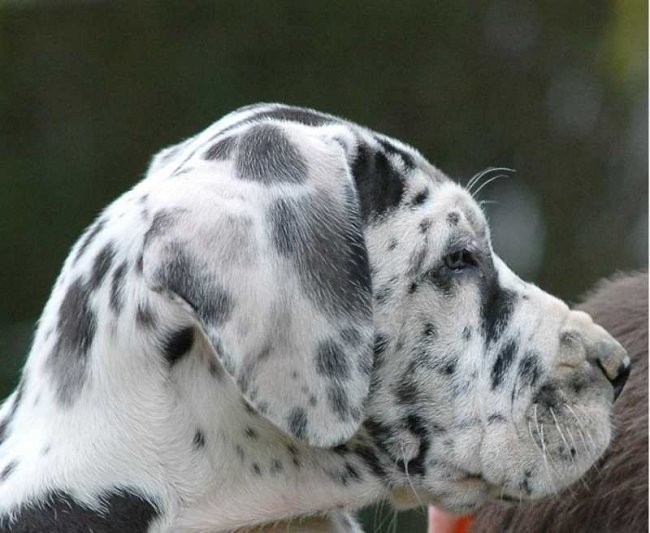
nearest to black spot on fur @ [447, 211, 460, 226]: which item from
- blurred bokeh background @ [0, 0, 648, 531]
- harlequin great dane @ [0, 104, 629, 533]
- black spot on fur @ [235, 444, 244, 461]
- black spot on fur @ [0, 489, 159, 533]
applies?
harlequin great dane @ [0, 104, 629, 533]

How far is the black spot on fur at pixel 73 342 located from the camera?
134 inches

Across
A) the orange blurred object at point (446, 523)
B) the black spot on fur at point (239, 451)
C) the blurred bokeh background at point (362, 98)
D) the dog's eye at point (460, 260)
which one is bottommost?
the blurred bokeh background at point (362, 98)

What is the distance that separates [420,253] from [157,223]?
0.70m

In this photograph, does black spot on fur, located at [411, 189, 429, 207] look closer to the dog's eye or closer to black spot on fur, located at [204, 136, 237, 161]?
the dog's eye

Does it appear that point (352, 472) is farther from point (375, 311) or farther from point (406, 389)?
point (375, 311)

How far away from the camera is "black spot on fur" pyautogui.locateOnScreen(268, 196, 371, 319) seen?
3.20m

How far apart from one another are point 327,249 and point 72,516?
0.84 meters

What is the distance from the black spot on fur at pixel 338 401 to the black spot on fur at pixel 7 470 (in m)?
0.77

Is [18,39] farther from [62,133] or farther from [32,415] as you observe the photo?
[32,415]

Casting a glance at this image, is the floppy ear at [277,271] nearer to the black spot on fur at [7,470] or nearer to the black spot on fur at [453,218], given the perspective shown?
the black spot on fur at [453,218]

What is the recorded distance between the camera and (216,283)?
3090mm

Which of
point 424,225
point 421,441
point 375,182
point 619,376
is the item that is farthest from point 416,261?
point 619,376

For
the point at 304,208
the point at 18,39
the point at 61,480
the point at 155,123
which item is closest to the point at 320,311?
the point at 304,208

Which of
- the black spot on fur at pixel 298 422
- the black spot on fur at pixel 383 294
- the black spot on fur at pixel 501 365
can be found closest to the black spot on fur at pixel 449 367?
the black spot on fur at pixel 501 365
